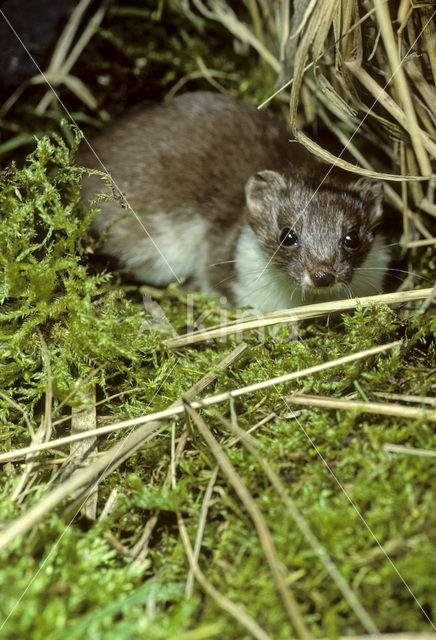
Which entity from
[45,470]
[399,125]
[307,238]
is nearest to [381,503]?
[45,470]

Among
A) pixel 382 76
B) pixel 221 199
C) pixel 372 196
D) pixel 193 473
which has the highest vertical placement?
pixel 382 76

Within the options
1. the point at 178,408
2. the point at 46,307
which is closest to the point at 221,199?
the point at 46,307

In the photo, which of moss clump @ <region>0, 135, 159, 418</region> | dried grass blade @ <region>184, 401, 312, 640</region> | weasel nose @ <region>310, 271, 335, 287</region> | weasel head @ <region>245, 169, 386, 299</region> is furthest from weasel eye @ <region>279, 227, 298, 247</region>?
dried grass blade @ <region>184, 401, 312, 640</region>

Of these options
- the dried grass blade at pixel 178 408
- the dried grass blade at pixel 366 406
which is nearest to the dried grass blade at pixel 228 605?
the dried grass blade at pixel 178 408

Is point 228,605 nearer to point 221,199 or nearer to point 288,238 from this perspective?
point 288,238

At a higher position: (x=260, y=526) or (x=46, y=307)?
(x=46, y=307)

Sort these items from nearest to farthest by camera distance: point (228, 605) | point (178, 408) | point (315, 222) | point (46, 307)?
point (228, 605) < point (178, 408) < point (46, 307) < point (315, 222)

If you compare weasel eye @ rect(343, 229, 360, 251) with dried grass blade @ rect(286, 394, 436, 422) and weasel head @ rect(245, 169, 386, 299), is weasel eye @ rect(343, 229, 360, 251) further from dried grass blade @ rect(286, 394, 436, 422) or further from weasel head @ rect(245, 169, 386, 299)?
dried grass blade @ rect(286, 394, 436, 422)

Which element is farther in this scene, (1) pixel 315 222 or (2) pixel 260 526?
(1) pixel 315 222
